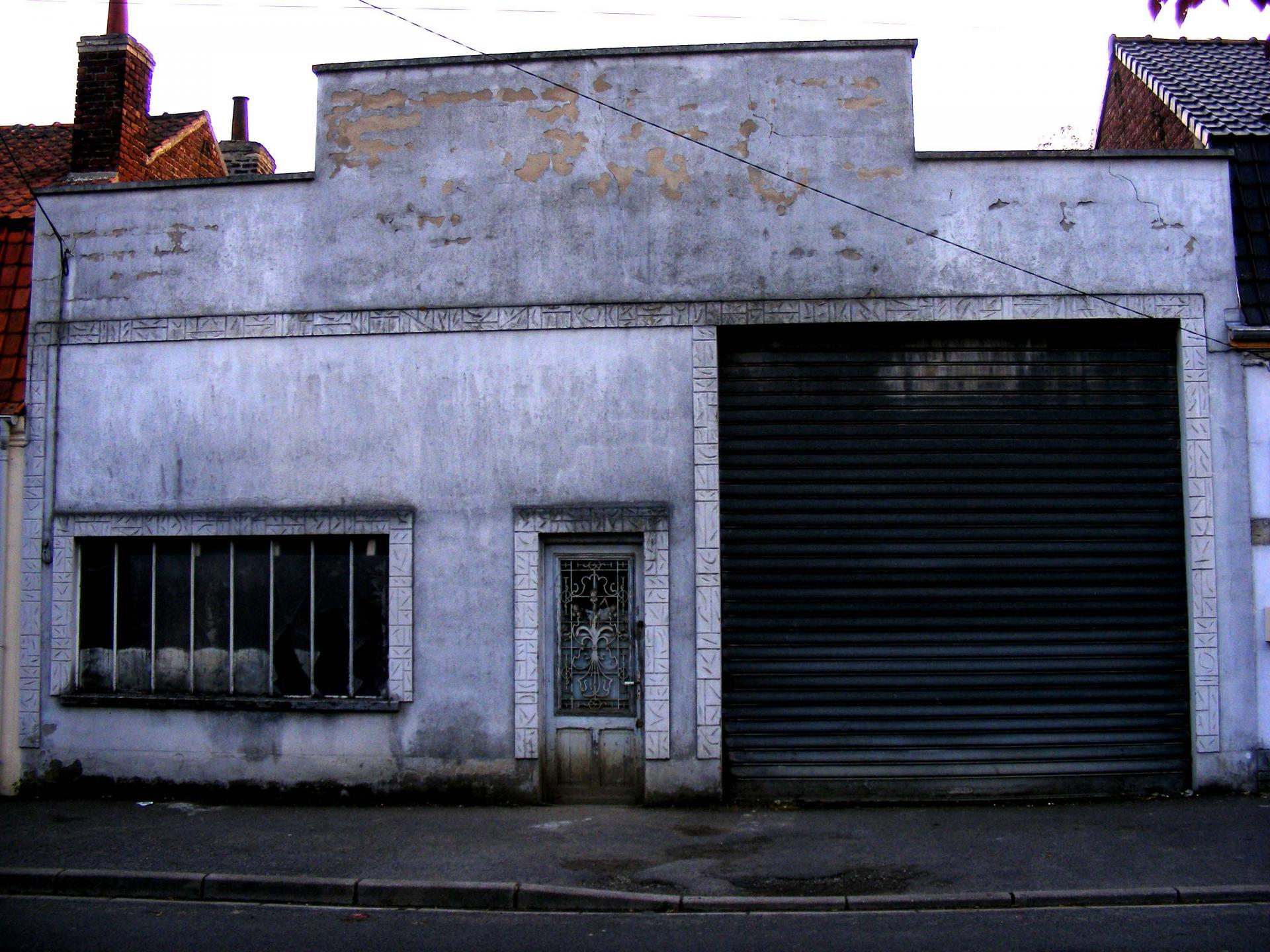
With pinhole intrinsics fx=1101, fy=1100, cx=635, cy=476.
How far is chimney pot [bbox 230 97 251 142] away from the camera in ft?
69.5

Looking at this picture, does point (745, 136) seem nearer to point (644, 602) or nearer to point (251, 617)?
point (644, 602)

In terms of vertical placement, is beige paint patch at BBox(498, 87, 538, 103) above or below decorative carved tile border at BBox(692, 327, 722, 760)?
above

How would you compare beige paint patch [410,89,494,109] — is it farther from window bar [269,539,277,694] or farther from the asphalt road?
the asphalt road

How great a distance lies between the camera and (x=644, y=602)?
9.72 meters

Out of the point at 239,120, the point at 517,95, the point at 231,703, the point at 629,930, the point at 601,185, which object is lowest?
the point at 629,930

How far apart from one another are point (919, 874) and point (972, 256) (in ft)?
17.7

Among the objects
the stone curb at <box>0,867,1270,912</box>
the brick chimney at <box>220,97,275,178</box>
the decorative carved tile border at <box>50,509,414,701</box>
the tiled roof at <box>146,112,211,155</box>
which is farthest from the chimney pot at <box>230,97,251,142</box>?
the stone curb at <box>0,867,1270,912</box>

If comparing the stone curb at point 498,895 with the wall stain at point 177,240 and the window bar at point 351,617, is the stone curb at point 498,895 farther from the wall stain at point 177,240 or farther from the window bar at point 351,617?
the wall stain at point 177,240

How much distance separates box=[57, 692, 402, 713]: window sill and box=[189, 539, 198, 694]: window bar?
166 millimetres

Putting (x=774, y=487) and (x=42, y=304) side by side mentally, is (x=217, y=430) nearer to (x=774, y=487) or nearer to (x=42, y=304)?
(x=42, y=304)

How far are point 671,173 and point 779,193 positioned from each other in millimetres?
1001

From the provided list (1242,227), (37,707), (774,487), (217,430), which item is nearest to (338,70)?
(217,430)

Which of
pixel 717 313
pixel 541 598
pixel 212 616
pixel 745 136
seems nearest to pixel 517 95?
pixel 745 136

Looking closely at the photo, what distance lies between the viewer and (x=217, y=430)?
33.9 feet
